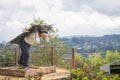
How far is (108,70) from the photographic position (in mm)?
9852

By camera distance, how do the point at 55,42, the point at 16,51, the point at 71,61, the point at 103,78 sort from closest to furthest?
the point at 103,78, the point at 71,61, the point at 16,51, the point at 55,42

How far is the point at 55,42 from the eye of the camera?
43.3 metres

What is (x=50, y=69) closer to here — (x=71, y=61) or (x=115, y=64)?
(x=71, y=61)

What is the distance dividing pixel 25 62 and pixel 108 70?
5182 mm

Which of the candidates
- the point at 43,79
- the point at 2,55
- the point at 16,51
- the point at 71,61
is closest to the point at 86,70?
the point at 43,79

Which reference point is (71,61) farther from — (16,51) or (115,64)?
(115,64)

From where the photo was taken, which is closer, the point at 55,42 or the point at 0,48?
the point at 0,48

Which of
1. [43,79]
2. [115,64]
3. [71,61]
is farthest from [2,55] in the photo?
[115,64]

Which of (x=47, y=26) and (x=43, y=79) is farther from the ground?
(x=47, y=26)

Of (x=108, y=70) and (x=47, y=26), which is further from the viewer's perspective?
(x=47, y=26)

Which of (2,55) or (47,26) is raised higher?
(47,26)

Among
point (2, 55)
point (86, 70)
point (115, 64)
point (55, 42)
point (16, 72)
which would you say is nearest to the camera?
point (86, 70)

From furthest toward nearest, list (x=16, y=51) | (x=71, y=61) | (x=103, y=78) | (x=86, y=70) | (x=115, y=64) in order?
1. (x=16, y=51)
2. (x=71, y=61)
3. (x=115, y=64)
4. (x=86, y=70)
5. (x=103, y=78)

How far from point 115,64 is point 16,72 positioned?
4.79m
